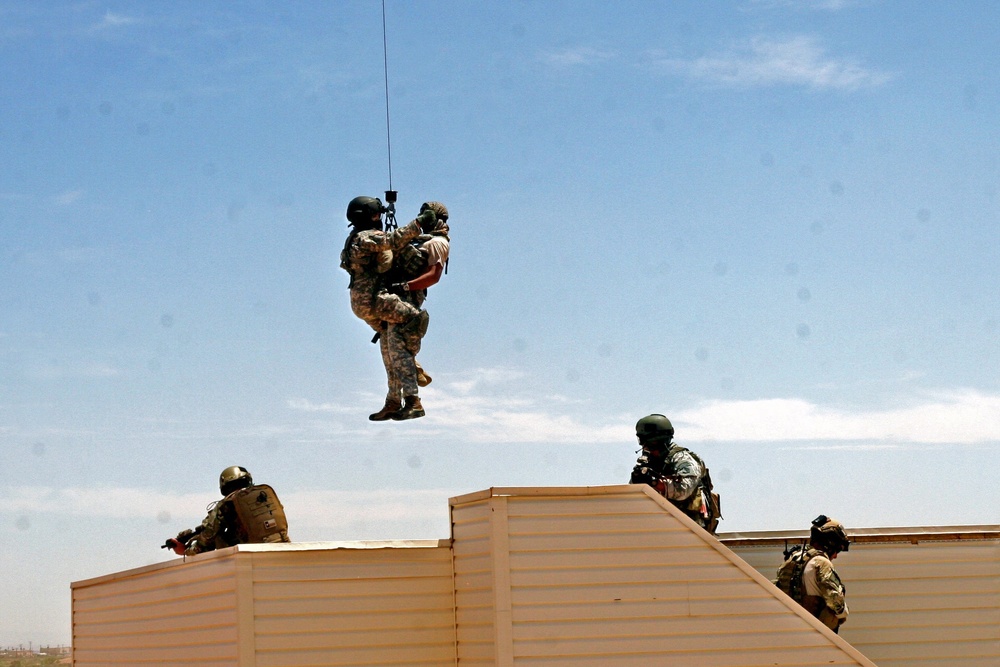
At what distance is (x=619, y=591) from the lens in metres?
11.0

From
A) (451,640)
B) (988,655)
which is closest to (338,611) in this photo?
(451,640)

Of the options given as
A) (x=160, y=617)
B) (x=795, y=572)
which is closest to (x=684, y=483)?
(x=795, y=572)

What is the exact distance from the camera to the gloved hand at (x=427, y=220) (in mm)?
13961

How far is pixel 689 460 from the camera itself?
42.4ft

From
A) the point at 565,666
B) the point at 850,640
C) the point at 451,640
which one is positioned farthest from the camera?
the point at 850,640

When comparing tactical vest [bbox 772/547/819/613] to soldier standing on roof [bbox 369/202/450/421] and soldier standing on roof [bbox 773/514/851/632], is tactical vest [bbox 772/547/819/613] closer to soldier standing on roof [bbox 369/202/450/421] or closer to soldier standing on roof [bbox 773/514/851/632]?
soldier standing on roof [bbox 773/514/851/632]

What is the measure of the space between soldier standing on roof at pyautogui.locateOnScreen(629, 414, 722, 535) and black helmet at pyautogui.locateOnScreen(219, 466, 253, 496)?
3.98 meters

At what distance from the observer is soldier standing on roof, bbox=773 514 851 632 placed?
12945mm

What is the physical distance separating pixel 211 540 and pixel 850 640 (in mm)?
6586

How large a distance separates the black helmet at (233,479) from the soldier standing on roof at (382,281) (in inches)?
57.6

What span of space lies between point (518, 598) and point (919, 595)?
18.1ft

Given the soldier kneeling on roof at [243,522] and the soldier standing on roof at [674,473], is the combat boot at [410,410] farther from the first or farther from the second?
the soldier standing on roof at [674,473]

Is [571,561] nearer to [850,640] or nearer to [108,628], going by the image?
[850,640]

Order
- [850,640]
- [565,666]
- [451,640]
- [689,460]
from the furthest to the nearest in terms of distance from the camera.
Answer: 1. [850,640]
2. [689,460]
3. [451,640]
4. [565,666]
